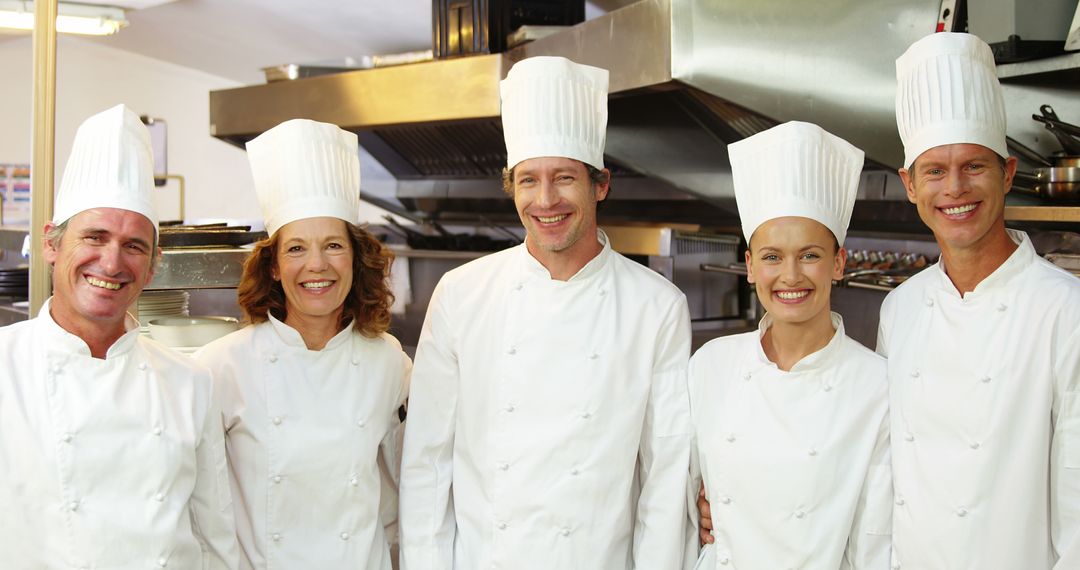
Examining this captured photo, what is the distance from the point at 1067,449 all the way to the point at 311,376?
1.48m

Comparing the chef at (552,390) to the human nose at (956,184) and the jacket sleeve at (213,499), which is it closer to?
the jacket sleeve at (213,499)

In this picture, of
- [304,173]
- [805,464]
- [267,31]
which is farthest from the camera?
[267,31]

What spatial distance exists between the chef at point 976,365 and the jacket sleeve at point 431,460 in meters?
0.94

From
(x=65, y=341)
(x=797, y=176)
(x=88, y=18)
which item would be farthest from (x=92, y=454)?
(x=88, y=18)

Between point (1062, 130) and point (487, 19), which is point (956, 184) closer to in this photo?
point (1062, 130)

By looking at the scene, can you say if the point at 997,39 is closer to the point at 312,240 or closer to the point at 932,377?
the point at 932,377

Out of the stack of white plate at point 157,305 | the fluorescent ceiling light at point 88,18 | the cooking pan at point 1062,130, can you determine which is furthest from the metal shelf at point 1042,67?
the fluorescent ceiling light at point 88,18

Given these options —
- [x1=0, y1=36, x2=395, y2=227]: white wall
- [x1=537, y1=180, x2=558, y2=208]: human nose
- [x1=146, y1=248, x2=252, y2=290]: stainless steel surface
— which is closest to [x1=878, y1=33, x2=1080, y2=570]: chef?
[x1=537, y1=180, x2=558, y2=208]: human nose

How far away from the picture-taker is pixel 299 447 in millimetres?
2096

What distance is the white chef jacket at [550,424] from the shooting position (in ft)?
6.80

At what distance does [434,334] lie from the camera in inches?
88.4

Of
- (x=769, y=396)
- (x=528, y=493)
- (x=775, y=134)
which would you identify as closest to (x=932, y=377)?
(x=769, y=396)

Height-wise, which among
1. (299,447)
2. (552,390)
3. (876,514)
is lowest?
(876,514)

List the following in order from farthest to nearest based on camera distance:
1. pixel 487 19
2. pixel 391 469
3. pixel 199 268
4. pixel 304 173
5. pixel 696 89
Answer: pixel 487 19 < pixel 696 89 < pixel 199 268 < pixel 391 469 < pixel 304 173
